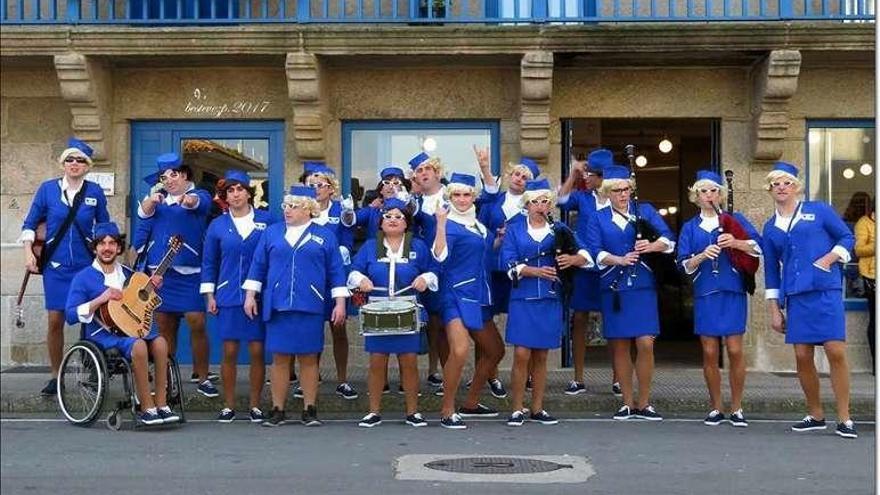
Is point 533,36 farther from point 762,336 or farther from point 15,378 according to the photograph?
point 15,378

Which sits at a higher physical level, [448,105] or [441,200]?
[448,105]

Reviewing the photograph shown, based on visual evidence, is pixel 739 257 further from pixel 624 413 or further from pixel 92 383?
pixel 92 383

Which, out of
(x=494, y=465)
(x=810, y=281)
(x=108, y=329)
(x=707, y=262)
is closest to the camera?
(x=494, y=465)

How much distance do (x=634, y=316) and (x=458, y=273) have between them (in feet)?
4.67

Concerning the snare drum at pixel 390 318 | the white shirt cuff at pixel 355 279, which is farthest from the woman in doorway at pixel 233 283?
the snare drum at pixel 390 318

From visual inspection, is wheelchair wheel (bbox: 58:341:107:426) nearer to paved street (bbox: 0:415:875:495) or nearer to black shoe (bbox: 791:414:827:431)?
paved street (bbox: 0:415:875:495)

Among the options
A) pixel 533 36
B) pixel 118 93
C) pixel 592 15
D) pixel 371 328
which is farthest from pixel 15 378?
pixel 592 15

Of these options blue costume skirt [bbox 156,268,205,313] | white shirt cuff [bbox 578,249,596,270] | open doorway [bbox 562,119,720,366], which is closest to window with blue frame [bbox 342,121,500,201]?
open doorway [bbox 562,119,720,366]

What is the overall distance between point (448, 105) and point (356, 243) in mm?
1790

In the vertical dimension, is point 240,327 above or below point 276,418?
above

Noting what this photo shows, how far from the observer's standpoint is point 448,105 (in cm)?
1251

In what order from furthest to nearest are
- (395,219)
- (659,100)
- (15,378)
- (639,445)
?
1. (659,100)
2. (15,378)
3. (395,219)
4. (639,445)

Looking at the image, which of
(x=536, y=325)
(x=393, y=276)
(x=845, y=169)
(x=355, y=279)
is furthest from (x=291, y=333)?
(x=845, y=169)

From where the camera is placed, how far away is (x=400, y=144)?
41.5ft
